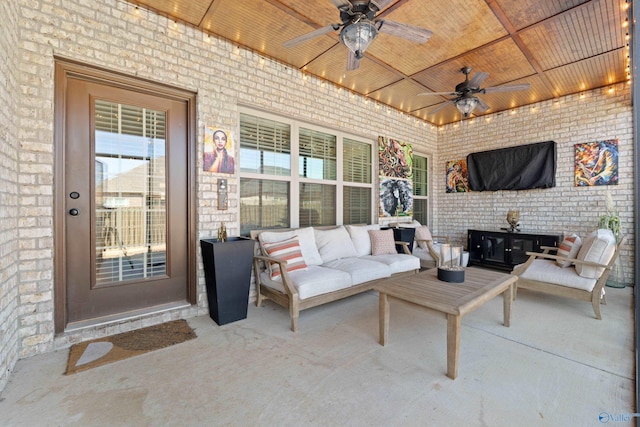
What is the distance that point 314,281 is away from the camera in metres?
2.86

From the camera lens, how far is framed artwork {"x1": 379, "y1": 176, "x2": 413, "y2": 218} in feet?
17.6

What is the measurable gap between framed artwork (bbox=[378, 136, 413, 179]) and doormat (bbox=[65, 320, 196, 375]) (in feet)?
13.7

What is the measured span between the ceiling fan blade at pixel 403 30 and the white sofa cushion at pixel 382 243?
2666mm

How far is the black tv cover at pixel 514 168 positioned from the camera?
16.2 ft

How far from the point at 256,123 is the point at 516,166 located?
4874 mm

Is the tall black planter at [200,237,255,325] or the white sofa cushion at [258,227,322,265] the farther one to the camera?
the white sofa cushion at [258,227,322,265]

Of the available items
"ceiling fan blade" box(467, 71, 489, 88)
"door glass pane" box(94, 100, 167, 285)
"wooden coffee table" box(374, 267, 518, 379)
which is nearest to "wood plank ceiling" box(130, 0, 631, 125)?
"ceiling fan blade" box(467, 71, 489, 88)

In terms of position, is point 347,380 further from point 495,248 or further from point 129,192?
point 495,248

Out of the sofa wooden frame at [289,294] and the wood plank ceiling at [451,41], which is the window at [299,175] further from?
the wood plank ceiling at [451,41]

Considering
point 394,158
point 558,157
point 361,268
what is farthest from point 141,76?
point 558,157

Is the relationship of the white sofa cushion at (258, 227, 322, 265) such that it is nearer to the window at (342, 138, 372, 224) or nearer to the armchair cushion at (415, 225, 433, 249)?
the window at (342, 138, 372, 224)

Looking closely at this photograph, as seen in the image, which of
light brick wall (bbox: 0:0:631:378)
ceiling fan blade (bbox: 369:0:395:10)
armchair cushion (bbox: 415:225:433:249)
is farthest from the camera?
armchair cushion (bbox: 415:225:433:249)

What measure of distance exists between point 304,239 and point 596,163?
4908 millimetres

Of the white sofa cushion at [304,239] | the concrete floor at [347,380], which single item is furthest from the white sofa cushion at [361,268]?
the concrete floor at [347,380]
